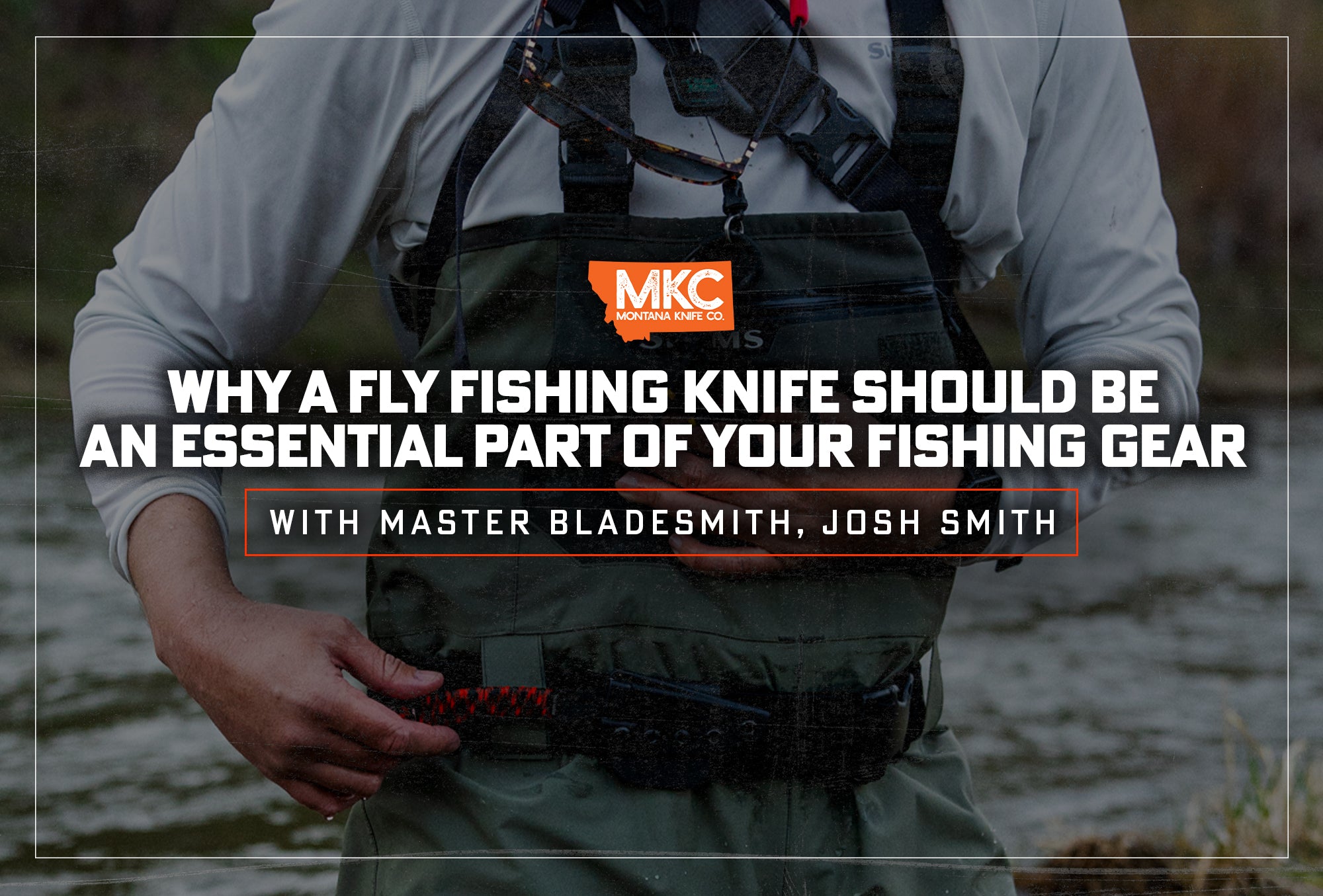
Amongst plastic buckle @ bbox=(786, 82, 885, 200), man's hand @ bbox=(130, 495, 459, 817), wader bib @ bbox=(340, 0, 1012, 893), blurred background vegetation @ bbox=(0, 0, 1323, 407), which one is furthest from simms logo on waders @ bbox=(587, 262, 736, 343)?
man's hand @ bbox=(130, 495, 459, 817)

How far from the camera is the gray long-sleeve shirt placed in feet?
2.69

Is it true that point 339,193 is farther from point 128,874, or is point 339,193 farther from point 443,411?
point 128,874

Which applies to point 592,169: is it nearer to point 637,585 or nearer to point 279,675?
point 637,585

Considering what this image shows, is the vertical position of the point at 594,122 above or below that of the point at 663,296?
above

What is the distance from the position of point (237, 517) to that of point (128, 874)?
1.18 ft

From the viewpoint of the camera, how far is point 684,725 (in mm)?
838

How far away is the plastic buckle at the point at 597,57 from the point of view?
0.83 meters

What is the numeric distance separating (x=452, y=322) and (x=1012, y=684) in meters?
0.60

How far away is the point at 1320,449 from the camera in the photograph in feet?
3.21

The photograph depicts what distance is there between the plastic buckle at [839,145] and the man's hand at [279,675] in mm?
521

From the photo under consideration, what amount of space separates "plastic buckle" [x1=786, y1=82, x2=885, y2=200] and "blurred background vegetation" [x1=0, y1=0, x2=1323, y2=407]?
17 centimetres
